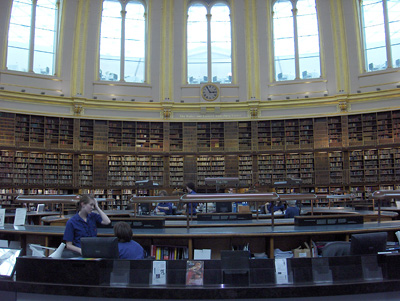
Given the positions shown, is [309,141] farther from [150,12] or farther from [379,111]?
[150,12]

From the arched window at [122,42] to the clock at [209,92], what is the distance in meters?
2.42

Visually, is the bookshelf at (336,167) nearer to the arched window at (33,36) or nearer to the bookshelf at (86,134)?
the bookshelf at (86,134)

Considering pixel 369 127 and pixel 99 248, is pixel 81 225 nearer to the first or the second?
pixel 99 248

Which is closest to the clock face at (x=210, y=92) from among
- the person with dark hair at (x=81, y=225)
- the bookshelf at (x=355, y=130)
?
the bookshelf at (x=355, y=130)

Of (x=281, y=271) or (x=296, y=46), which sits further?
(x=296, y=46)

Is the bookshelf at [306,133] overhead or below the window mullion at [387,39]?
below

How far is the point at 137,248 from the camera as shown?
3010 millimetres

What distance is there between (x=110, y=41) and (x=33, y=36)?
2.77 meters

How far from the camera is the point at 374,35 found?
14.4 meters

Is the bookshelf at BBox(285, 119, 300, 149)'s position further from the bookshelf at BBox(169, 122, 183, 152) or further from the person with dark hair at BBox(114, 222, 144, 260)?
the person with dark hair at BBox(114, 222, 144, 260)

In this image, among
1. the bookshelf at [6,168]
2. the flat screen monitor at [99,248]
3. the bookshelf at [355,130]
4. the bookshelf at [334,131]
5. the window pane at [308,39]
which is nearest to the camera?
the flat screen monitor at [99,248]

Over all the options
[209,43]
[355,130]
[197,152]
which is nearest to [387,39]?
[355,130]

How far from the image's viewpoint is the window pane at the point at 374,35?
1416 centimetres

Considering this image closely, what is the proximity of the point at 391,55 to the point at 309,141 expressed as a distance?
4.17 meters
